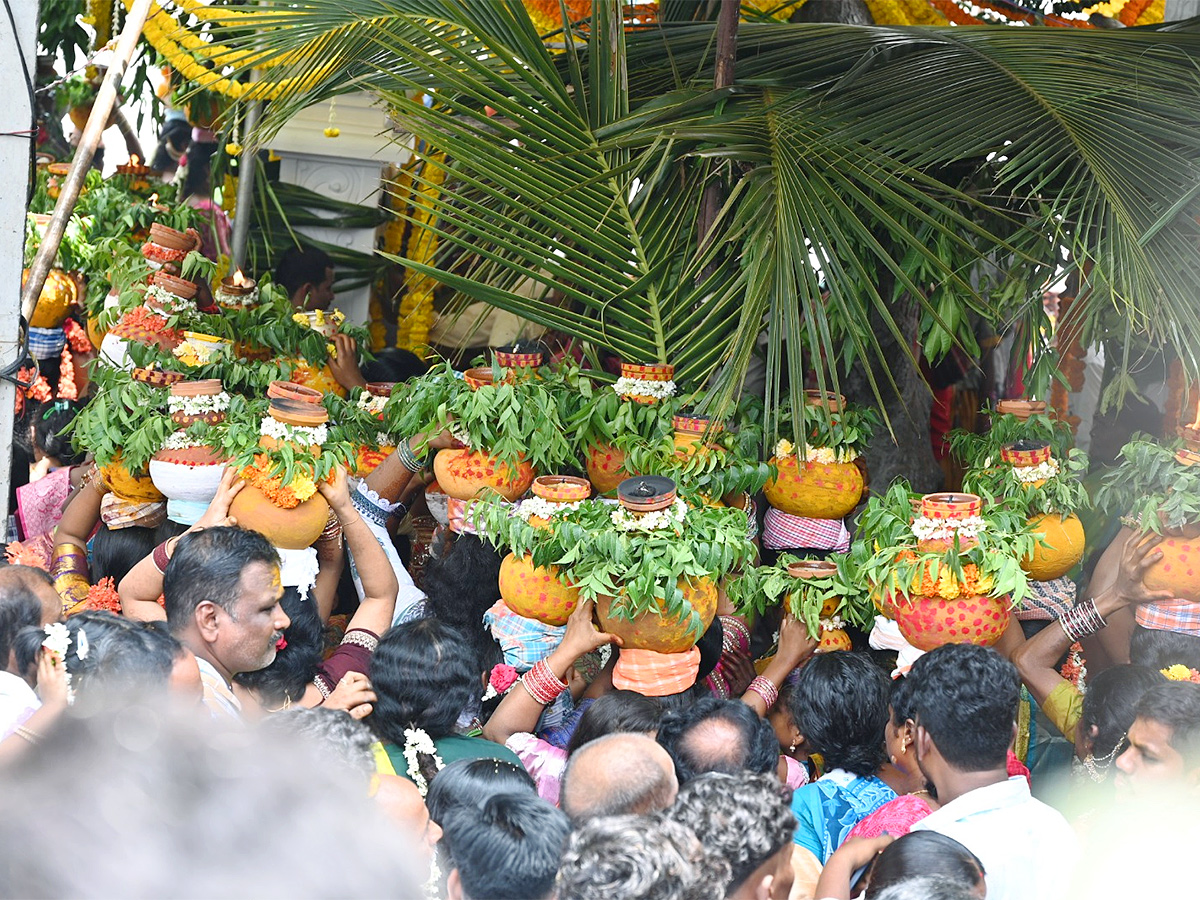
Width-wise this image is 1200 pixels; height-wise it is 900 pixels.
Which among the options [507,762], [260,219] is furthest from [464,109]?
[260,219]

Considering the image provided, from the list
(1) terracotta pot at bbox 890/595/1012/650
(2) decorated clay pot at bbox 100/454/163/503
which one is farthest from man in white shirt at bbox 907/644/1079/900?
(2) decorated clay pot at bbox 100/454/163/503

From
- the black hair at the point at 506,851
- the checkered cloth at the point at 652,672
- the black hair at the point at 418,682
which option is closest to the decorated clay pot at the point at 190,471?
the black hair at the point at 418,682

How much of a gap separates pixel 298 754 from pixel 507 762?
870mm

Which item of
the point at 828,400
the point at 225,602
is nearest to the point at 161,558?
the point at 225,602

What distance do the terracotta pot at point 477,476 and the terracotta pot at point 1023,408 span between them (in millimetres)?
1277

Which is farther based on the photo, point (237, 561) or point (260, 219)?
point (260, 219)

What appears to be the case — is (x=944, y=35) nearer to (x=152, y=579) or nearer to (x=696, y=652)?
(x=696, y=652)

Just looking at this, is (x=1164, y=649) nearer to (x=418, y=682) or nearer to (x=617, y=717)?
(x=617, y=717)

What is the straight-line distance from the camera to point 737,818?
213cm

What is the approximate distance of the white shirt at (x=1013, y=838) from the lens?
247cm

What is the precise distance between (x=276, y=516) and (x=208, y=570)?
1.53 feet

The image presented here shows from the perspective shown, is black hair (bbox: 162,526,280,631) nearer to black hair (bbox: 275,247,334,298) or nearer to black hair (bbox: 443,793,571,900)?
black hair (bbox: 443,793,571,900)

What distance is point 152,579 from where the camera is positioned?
338 cm

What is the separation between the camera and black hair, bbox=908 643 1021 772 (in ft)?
8.70
